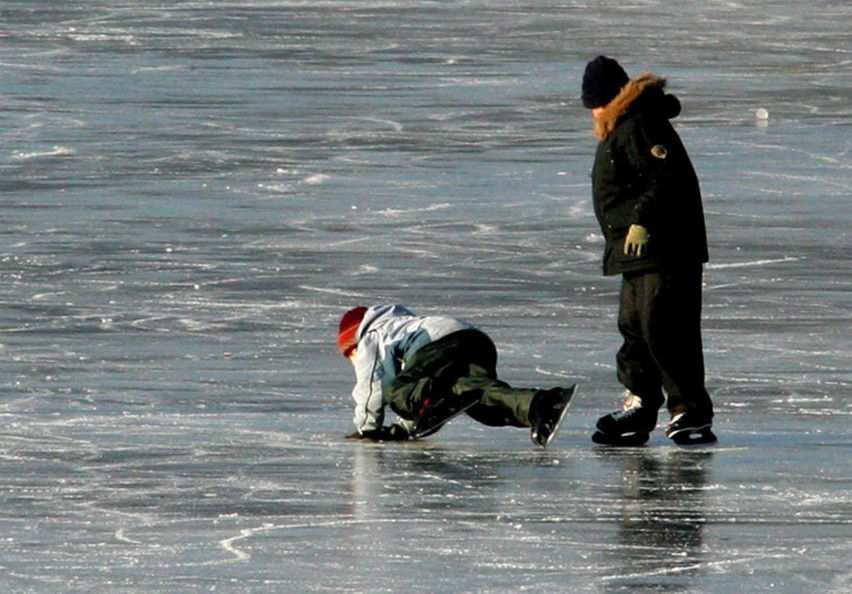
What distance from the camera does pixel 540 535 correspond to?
22.5 feet

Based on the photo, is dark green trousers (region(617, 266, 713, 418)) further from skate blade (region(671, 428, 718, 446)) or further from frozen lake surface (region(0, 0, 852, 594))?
frozen lake surface (region(0, 0, 852, 594))

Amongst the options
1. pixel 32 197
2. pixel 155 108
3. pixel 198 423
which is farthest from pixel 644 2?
pixel 198 423

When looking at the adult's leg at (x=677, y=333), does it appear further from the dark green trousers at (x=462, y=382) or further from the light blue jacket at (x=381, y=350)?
the light blue jacket at (x=381, y=350)

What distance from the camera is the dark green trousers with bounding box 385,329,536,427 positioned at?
8.45m

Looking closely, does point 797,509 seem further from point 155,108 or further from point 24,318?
point 155,108

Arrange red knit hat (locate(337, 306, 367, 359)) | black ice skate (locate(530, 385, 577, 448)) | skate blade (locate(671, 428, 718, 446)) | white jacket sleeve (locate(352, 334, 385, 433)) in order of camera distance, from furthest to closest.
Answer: red knit hat (locate(337, 306, 367, 359)) < white jacket sleeve (locate(352, 334, 385, 433)) < skate blade (locate(671, 428, 718, 446)) < black ice skate (locate(530, 385, 577, 448))

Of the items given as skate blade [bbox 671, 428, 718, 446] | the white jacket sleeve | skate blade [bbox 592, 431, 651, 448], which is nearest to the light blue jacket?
the white jacket sleeve

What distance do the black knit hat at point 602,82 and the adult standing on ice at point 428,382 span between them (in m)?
0.96

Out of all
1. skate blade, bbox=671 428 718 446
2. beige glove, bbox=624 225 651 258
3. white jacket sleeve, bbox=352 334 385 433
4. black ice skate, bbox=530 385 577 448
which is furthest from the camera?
white jacket sleeve, bbox=352 334 385 433

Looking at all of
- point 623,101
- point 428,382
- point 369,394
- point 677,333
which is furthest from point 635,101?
point 369,394

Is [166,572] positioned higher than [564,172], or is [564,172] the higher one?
[166,572]

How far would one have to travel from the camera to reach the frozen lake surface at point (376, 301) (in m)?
6.73

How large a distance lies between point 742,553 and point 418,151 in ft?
36.7

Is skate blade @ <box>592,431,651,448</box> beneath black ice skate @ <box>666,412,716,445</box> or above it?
beneath
